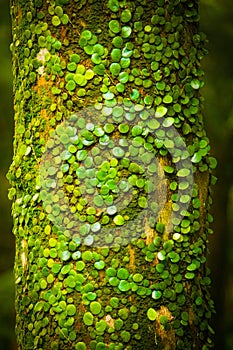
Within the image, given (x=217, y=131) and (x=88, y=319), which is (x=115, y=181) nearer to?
(x=88, y=319)

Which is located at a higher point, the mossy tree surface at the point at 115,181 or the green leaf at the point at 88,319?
the mossy tree surface at the point at 115,181

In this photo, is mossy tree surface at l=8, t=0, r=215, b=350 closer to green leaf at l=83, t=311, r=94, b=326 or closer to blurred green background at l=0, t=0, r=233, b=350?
green leaf at l=83, t=311, r=94, b=326

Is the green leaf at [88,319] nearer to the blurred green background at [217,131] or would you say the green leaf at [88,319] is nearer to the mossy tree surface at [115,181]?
the mossy tree surface at [115,181]

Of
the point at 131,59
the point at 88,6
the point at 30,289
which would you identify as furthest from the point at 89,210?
the point at 88,6

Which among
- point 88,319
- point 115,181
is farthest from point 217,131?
point 88,319

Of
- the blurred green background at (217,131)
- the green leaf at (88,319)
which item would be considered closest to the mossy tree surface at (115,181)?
the green leaf at (88,319)

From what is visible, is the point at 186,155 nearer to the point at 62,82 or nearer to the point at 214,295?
the point at 62,82
